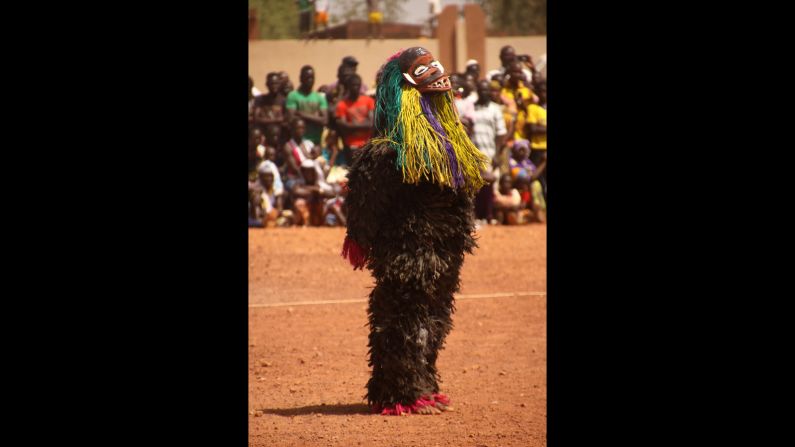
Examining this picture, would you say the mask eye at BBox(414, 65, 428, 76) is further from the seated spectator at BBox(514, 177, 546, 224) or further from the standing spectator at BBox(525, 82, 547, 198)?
the standing spectator at BBox(525, 82, 547, 198)

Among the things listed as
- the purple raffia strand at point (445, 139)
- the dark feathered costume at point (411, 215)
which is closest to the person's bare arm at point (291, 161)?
the dark feathered costume at point (411, 215)

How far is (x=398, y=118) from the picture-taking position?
704 cm

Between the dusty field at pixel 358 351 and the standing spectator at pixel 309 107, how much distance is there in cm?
183

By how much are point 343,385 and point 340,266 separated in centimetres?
530

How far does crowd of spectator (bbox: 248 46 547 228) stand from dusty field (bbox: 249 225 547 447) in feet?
2.40

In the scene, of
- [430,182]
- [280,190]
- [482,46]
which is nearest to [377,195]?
[430,182]

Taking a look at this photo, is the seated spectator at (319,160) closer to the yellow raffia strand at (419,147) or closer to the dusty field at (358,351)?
the dusty field at (358,351)

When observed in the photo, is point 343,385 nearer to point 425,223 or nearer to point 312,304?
point 425,223

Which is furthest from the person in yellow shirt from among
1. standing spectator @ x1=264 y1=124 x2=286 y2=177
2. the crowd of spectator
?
standing spectator @ x1=264 y1=124 x2=286 y2=177

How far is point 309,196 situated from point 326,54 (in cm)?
898

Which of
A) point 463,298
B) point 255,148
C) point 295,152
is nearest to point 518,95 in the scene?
point 295,152

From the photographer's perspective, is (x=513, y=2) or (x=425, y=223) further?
(x=513, y=2)

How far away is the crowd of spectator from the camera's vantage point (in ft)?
54.2
